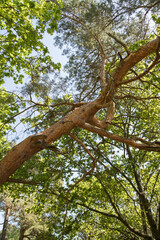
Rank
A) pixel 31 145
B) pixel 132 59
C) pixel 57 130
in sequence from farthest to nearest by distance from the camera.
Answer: pixel 132 59 < pixel 57 130 < pixel 31 145

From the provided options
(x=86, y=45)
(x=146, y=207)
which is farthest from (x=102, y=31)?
(x=146, y=207)

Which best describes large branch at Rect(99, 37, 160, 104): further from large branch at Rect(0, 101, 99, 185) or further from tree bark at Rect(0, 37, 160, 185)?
large branch at Rect(0, 101, 99, 185)

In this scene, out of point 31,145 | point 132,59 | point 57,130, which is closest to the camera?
point 31,145

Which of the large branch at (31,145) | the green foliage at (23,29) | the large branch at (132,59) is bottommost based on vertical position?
the large branch at (31,145)

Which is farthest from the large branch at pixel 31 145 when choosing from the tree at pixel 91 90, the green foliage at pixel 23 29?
the green foliage at pixel 23 29

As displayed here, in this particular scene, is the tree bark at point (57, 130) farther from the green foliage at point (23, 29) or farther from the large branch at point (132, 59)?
the green foliage at point (23, 29)

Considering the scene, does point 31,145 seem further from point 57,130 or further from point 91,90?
point 91,90

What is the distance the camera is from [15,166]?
10.6ft

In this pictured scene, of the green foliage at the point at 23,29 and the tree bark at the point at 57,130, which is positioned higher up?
the green foliage at the point at 23,29

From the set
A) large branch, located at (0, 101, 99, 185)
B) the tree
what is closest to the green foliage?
the tree

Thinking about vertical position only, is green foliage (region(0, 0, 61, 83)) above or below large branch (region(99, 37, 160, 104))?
above

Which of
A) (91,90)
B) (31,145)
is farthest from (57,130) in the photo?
(91,90)

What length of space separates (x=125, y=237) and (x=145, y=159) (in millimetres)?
3321

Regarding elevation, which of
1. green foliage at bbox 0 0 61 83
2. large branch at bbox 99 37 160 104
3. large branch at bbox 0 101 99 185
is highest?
green foliage at bbox 0 0 61 83
